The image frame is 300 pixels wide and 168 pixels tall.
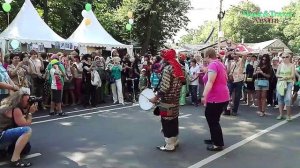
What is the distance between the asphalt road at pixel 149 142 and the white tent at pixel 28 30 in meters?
7.98

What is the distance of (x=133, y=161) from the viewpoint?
249 inches

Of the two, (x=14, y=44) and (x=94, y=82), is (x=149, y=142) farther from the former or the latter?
(x=14, y=44)

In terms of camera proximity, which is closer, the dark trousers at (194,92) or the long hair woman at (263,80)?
the long hair woman at (263,80)

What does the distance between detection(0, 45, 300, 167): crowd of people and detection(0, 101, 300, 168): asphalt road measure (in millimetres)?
362

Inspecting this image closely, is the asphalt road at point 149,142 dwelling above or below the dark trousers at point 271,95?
below

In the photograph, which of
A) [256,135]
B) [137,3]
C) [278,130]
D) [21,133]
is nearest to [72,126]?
[21,133]

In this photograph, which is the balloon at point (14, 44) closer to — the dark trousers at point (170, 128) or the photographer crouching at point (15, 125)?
the photographer crouching at point (15, 125)

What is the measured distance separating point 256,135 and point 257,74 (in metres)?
3.16

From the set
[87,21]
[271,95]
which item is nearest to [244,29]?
[87,21]

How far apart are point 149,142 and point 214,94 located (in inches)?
64.8

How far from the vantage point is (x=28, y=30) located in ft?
61.6

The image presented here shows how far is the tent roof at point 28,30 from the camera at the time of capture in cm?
1808

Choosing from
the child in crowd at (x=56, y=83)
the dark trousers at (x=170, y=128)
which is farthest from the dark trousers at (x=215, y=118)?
the child in crowd at (x=56, y=83)

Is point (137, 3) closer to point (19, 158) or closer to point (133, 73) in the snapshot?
point (133, 73)
